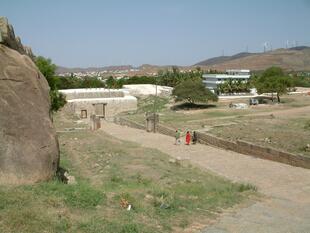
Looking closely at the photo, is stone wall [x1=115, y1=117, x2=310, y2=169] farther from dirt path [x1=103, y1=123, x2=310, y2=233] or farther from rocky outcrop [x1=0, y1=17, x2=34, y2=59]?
rocky outcrop [x1=0, y1=17, x2=34, y2=59]

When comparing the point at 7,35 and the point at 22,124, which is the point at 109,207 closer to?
the point at 22,124

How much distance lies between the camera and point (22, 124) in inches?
324

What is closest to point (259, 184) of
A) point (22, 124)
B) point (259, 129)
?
point (22, 124)

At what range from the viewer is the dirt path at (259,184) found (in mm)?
7035

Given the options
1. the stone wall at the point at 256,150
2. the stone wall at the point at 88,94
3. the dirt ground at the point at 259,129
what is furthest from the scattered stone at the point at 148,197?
the stone wall at the point at 88,94

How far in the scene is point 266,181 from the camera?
46.0ft

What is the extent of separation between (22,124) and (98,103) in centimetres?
3960

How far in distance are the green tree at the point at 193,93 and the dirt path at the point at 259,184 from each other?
64.5ft

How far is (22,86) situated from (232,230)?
16.9 ft

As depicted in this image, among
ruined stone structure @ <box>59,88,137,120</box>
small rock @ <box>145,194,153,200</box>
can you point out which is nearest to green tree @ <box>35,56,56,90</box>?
ruined stone structure @ <box>59,88,137,120</box>

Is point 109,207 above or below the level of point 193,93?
above

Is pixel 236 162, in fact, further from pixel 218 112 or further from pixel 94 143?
pixel 218 112

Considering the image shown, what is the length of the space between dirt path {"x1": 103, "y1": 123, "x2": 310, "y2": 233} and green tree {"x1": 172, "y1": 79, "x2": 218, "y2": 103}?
1966 cm

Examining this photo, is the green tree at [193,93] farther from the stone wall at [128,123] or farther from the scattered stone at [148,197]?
the scattered stone at [148,197]
